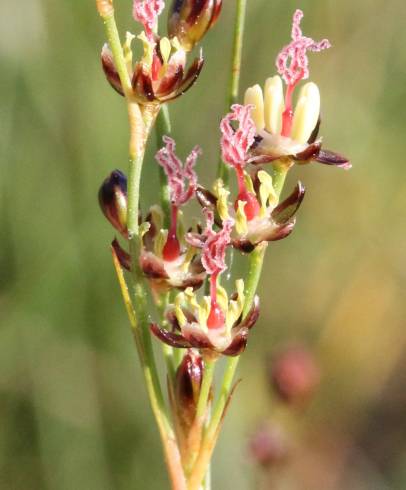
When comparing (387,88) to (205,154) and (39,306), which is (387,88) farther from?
(39,306)

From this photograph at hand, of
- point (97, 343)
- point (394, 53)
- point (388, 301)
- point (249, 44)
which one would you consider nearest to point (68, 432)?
point (97, 343)

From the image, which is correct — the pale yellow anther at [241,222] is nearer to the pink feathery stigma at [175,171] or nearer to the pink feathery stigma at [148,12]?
the pink feathery stigma at [175,171]

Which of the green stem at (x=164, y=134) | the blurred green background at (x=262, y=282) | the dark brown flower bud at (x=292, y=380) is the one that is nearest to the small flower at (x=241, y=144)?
the green stem at (x=164, y=134)

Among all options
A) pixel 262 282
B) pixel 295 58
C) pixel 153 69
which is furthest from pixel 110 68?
pixel 262 282

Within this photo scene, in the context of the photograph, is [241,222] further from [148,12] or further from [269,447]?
[269,447]

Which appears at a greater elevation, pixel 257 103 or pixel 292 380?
pixel 257 103

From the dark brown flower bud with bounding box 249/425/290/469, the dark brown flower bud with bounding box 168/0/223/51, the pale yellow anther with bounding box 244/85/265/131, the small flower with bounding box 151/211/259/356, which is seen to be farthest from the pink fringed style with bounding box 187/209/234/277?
the dark brown flower bud with bounding box 249/425/290/469

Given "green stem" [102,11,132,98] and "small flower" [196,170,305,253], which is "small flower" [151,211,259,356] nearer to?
"small flower" [196,170,305,253]
